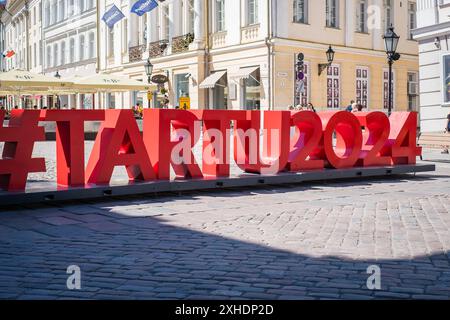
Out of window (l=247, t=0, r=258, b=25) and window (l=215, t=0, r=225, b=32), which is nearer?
window (l=247, t=0, r=258, b=25)

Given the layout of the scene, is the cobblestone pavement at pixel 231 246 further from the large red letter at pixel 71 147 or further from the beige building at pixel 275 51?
the beige building at pixel 275 51

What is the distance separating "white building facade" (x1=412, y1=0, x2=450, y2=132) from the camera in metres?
20.5

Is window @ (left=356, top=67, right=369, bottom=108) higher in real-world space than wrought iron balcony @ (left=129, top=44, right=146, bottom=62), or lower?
lower

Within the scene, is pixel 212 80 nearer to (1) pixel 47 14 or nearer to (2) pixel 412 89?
(2) pixel 412 89

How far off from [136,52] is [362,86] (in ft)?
45.6

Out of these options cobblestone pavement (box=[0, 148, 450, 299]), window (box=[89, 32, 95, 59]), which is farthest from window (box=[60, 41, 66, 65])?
cobblestone pavement (box=[0, 148, 450, 299])

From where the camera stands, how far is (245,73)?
28.9 metres

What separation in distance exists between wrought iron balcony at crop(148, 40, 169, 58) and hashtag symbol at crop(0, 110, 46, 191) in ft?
89.3

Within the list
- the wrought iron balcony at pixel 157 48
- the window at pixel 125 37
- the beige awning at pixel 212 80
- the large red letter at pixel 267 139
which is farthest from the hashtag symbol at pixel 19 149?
the window at pixel 125 37

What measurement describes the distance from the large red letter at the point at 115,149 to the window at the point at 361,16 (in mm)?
24681

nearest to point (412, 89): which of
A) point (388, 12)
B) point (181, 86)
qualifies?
point (388, 12)

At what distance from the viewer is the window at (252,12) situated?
96.0 ft

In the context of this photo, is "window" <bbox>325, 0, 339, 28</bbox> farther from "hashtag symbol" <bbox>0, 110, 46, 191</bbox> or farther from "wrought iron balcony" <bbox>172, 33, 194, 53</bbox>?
"hashtag symbol" <bbox>0, 110, 46, 191</bbox>

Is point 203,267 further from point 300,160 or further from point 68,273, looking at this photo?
point 300,160
